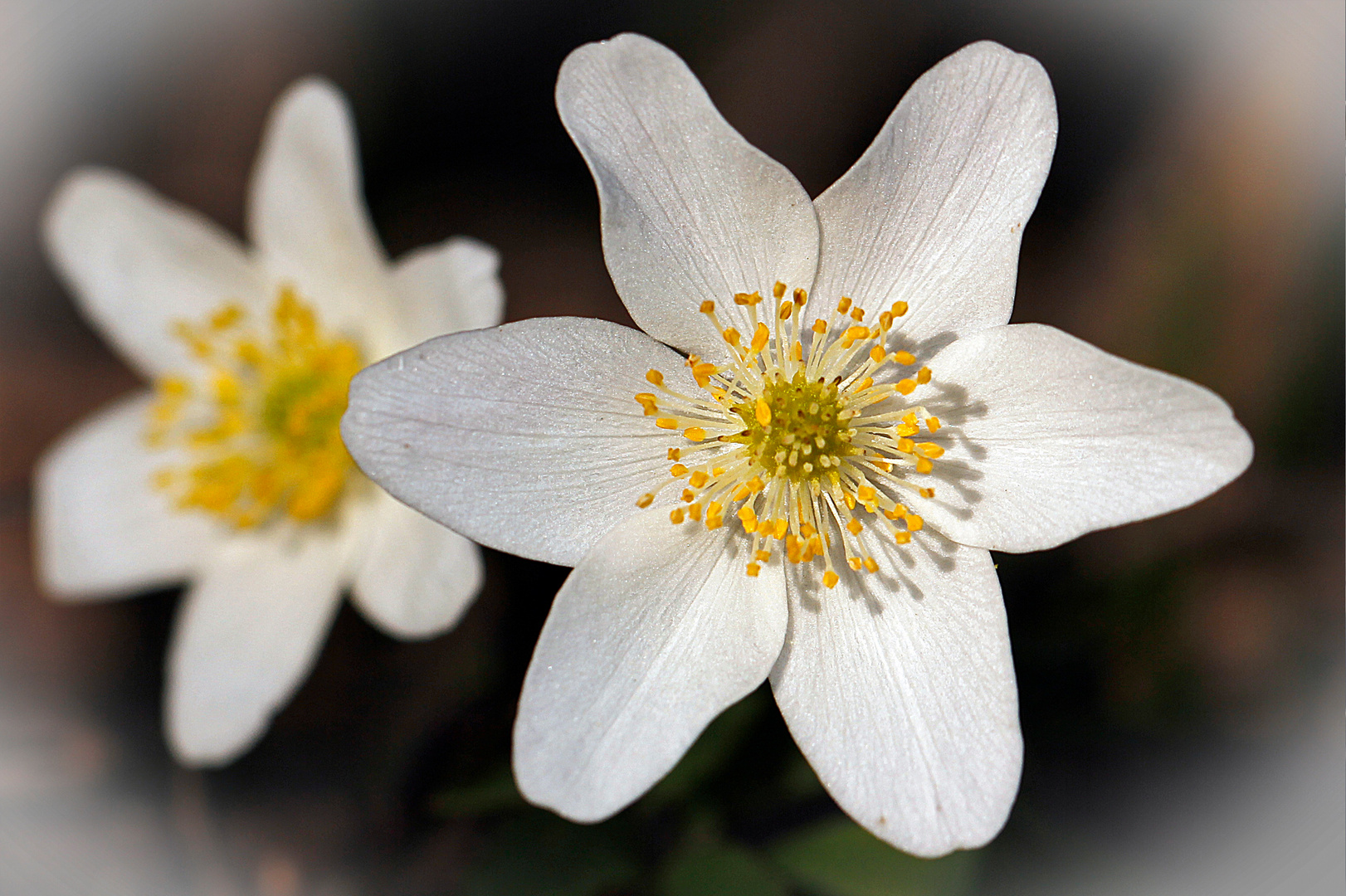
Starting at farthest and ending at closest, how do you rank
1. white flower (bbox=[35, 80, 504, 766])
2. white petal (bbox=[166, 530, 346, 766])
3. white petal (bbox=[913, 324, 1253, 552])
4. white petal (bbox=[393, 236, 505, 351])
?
1. white petal (bbox=[166, 530, 346, 766])
2. white flower (bbox=[35, 80, 504, 766])
3. white petal (bbox=[393, 236, 505, 351])
4. white petal (bbox=[913, 324, 1253, 552])

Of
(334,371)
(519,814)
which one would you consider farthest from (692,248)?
(519,814)

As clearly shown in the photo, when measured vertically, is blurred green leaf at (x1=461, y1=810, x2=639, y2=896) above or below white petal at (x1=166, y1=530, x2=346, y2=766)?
below

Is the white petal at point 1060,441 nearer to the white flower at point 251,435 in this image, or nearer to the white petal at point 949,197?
the white petal at point 949,197

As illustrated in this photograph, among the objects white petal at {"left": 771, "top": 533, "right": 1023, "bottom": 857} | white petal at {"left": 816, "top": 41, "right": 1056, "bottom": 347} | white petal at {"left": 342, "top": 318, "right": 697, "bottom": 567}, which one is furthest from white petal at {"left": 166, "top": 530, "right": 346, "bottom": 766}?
white petal at {"left": 816, "top": 41, "right": 1056, "bottom": 347}

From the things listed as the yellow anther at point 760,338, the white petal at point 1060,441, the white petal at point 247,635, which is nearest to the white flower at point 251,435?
the white petal at point 247,635

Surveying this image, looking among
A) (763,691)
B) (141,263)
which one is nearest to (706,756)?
(763,691)

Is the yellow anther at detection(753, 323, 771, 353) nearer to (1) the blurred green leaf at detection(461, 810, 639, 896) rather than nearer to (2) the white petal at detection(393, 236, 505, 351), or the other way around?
(2) the white petal at detection(393, 236, 505, 351)

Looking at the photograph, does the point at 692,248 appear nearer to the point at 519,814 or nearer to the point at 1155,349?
the point at 519,814
